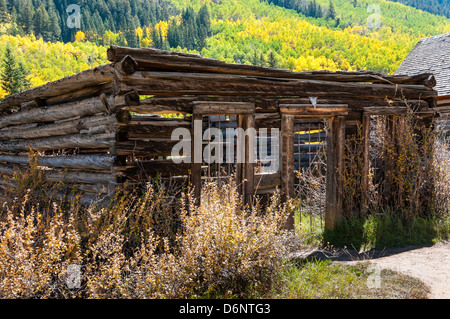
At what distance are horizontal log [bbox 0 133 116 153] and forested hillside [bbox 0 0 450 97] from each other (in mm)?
50631

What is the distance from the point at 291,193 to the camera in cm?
637

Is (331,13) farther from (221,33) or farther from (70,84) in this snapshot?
(70,84)

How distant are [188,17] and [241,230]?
10195 cm

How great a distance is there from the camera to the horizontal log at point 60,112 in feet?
18.1

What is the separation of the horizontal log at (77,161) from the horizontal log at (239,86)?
99cm

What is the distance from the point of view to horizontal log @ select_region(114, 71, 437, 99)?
5.02m

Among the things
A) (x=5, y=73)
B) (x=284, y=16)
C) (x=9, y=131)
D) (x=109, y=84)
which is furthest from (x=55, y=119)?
(x=284, y=16)

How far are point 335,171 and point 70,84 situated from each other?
4728mm

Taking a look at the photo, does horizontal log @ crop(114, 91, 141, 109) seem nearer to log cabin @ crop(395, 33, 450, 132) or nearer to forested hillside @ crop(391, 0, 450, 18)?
log cabin @ crop(395, 33, 450, 132)

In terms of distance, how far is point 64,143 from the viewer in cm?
659

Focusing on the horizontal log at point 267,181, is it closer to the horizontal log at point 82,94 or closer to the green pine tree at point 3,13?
the horizontal log at point 82,94

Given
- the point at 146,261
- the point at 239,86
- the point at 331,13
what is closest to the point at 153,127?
the point at 239,86

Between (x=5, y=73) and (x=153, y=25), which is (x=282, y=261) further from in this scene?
(x=153, y=25)

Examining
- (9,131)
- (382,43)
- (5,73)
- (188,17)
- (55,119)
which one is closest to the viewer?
(55,119)
